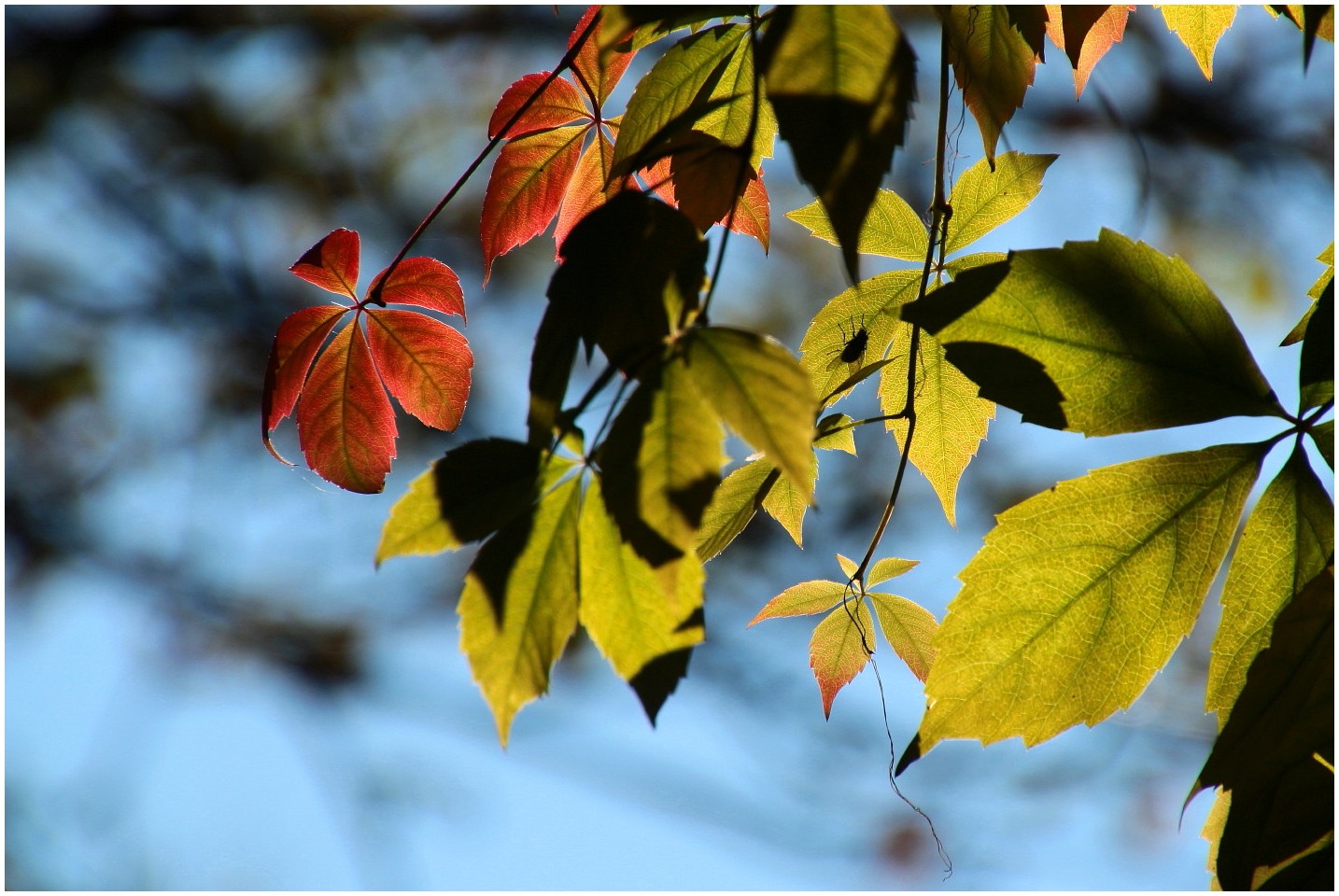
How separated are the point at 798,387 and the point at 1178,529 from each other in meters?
0.26

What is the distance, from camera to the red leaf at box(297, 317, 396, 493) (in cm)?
64

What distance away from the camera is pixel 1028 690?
455 millimetres

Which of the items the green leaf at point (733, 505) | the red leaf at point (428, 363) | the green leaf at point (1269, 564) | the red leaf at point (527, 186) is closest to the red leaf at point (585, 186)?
the red leaf at point (527, 186)

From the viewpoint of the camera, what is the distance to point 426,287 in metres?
0.71

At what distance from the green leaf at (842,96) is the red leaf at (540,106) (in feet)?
1.10

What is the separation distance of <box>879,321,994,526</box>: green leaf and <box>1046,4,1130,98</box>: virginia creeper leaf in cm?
21

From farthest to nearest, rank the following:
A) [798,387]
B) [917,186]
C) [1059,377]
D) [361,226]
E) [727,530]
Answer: [361,226]
[917,186]
[727,530]
[1059,377]
[798,387]

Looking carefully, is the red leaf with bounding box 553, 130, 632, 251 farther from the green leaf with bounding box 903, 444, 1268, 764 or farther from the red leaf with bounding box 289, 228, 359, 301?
the green leaf with bounding box 903, 444, 1268, 764

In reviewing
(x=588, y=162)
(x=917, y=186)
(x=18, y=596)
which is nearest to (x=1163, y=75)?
(x=917, y=186)

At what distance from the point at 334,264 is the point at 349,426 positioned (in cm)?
16

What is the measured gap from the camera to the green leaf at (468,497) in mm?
381

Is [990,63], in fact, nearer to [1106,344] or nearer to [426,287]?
[1106,344]

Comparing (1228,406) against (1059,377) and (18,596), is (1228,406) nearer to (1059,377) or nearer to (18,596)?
(1059,377)

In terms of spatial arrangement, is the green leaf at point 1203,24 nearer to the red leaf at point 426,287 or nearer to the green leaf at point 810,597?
the green leaf at point 810,597
